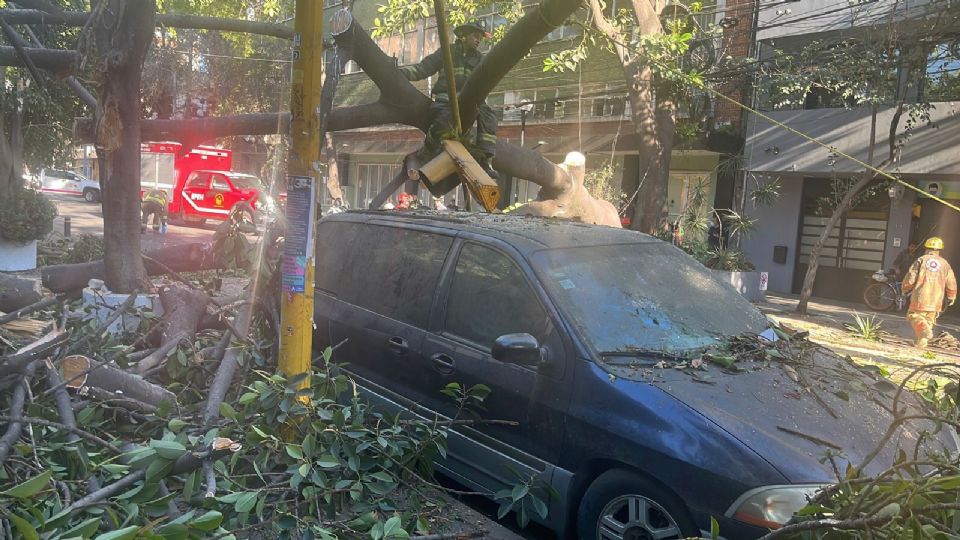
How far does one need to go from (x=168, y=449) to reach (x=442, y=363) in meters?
1.58

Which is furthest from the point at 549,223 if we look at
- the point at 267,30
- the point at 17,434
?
the point at 267,30

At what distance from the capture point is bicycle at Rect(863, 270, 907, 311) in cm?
1556

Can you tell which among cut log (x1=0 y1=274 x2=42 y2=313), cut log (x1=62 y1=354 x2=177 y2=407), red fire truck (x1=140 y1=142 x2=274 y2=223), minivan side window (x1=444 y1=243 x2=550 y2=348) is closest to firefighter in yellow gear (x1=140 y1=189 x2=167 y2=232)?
red fire truck (x1=140 y1=142 x2=274 y2=223)

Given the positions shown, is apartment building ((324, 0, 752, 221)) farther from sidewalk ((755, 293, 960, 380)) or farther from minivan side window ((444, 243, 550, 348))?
minivan side window ((444, 243, 550, 348))

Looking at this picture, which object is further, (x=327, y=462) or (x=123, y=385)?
(x=123, y=385)

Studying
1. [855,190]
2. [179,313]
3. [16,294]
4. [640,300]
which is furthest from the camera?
[855,190]

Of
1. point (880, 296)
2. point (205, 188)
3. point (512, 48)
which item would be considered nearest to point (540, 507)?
point (512, 48)

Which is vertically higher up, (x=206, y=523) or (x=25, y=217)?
(x=25, y=217)

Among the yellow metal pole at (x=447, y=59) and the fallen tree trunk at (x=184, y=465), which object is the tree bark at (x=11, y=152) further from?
the fallen tree trunk at (x=184, y=465)

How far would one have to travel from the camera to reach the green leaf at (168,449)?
2906 mm

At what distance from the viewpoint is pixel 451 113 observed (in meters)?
6.79

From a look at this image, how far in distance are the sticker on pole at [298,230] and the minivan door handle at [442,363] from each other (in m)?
0.86

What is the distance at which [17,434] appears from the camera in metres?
3.07

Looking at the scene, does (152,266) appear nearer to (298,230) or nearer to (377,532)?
(298,230)
